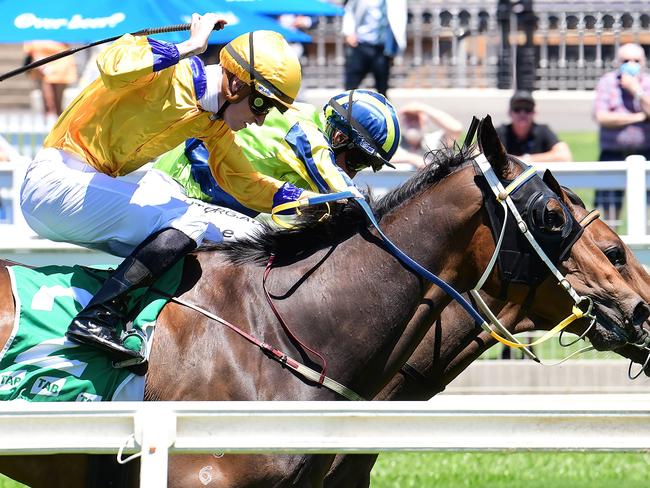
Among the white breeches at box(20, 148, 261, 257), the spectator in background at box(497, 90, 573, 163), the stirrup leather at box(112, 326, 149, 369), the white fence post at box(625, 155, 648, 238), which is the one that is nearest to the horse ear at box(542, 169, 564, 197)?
the white breeches at box(20, 148, 261, 257)

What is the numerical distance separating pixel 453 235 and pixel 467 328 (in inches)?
36.2

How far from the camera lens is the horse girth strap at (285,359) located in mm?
4285

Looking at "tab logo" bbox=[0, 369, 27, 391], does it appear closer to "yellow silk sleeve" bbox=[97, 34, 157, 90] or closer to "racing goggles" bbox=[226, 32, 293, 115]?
"yellow silk sleeve" bbox=[97, 34, 157, 90]

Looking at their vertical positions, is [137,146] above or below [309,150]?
above

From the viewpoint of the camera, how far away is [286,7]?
402 inches

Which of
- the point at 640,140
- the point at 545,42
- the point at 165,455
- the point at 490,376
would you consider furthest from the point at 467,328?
the point at 545,42

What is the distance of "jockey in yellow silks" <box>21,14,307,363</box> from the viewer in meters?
4.27

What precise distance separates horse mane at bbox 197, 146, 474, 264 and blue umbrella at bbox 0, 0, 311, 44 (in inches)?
204

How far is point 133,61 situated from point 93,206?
0.56 m

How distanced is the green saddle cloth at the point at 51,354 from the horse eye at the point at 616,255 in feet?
5.28

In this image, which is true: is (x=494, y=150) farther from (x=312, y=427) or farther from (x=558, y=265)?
(x=312, y=427)

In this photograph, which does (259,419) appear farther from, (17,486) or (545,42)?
(545,42)

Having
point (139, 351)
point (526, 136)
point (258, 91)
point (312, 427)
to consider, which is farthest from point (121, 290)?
point (526, 136)

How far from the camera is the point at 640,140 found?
33.7 feet
